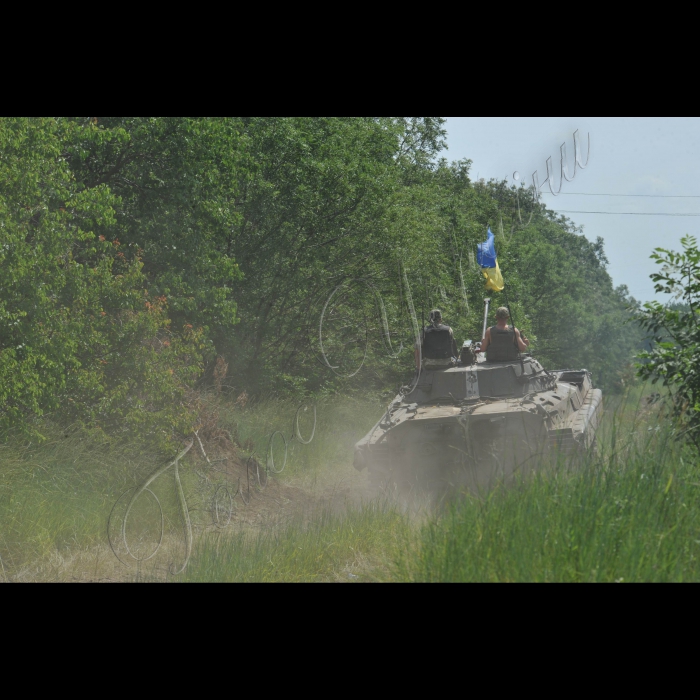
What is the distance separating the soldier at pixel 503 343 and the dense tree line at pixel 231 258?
1.64 metres

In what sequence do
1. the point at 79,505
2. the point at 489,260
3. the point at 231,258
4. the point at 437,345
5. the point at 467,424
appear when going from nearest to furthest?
the point at 467,424, the point at 79,505, the point at 437,345, the point at 489,260, the point at 231,258

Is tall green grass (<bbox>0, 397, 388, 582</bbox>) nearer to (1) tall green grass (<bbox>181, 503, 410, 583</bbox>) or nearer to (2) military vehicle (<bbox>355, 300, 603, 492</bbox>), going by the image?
(1) tall green grass (<bbox>181, 503, 410, 583</bbox>)

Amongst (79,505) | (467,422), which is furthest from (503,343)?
(79,505)

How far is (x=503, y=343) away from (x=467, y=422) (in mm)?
2002

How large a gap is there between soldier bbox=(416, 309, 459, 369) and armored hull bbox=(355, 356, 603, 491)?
157mm

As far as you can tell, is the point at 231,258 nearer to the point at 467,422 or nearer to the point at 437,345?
the point at 437,345

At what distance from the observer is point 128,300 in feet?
38.6

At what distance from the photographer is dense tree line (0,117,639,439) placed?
10.3 meters

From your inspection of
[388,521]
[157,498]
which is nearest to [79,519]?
[157,498]

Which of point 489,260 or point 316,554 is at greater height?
point 489,260

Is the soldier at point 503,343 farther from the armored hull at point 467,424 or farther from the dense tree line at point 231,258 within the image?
the dense tree line at point 231,258

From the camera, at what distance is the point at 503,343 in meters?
12.0
